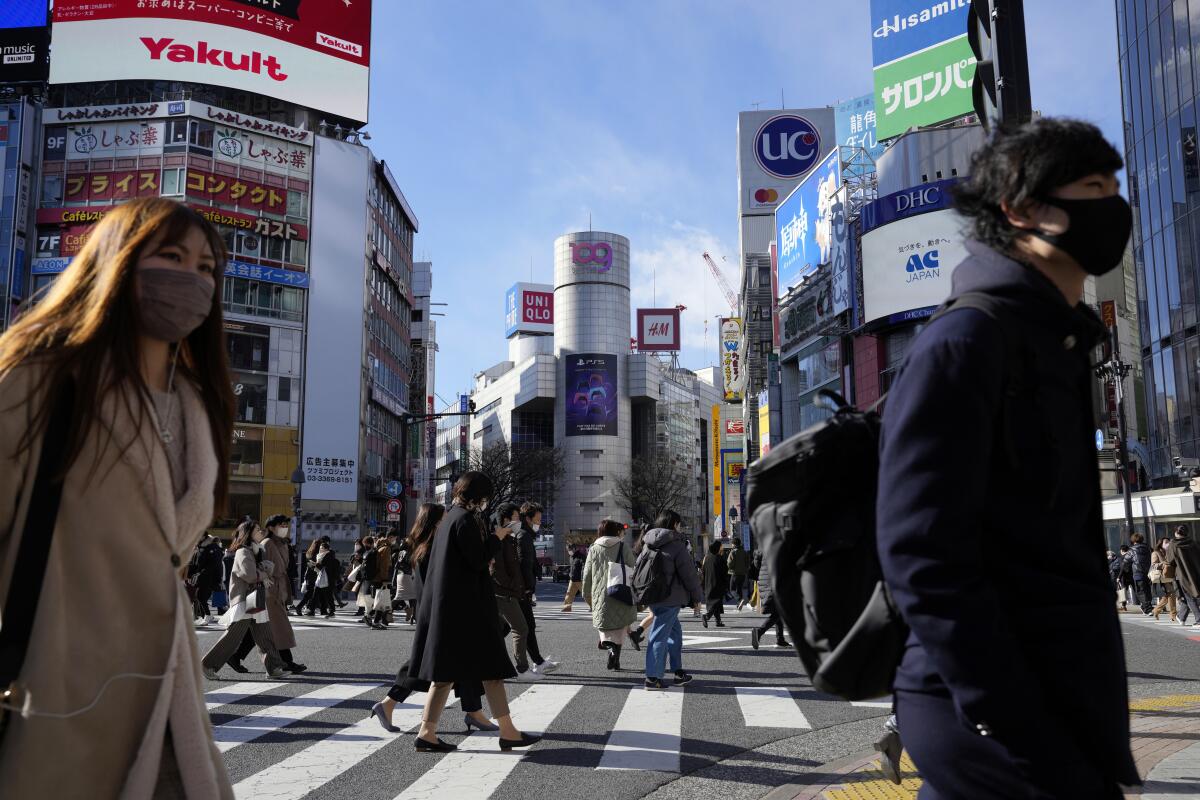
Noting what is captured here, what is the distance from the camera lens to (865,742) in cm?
707

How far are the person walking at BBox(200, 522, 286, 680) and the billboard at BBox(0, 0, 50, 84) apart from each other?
177ft

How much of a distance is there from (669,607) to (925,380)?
846 centimetres

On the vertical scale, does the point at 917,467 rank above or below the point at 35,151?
below

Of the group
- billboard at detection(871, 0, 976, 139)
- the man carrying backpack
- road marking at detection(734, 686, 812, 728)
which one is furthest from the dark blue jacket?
billboard at detection(871, 0, 976, 139)

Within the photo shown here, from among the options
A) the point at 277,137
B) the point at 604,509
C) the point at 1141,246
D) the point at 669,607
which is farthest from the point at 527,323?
the point at 669,607

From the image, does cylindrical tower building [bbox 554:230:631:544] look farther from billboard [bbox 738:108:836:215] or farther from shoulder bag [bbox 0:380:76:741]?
shoulder bag [bbox 0:380:76:741]

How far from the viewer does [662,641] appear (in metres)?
9.85

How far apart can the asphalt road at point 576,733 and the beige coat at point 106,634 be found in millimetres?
3790

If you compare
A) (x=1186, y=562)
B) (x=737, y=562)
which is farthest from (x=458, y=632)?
(x=737, y=562)

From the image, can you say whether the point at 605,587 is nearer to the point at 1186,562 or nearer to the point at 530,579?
the point at 530,579

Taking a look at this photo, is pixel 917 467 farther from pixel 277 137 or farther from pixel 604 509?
pixel 604 509

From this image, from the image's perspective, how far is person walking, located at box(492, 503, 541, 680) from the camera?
10.6 m

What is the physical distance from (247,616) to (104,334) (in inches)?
364

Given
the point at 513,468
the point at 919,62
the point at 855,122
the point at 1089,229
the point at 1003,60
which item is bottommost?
the point at 1089,229
